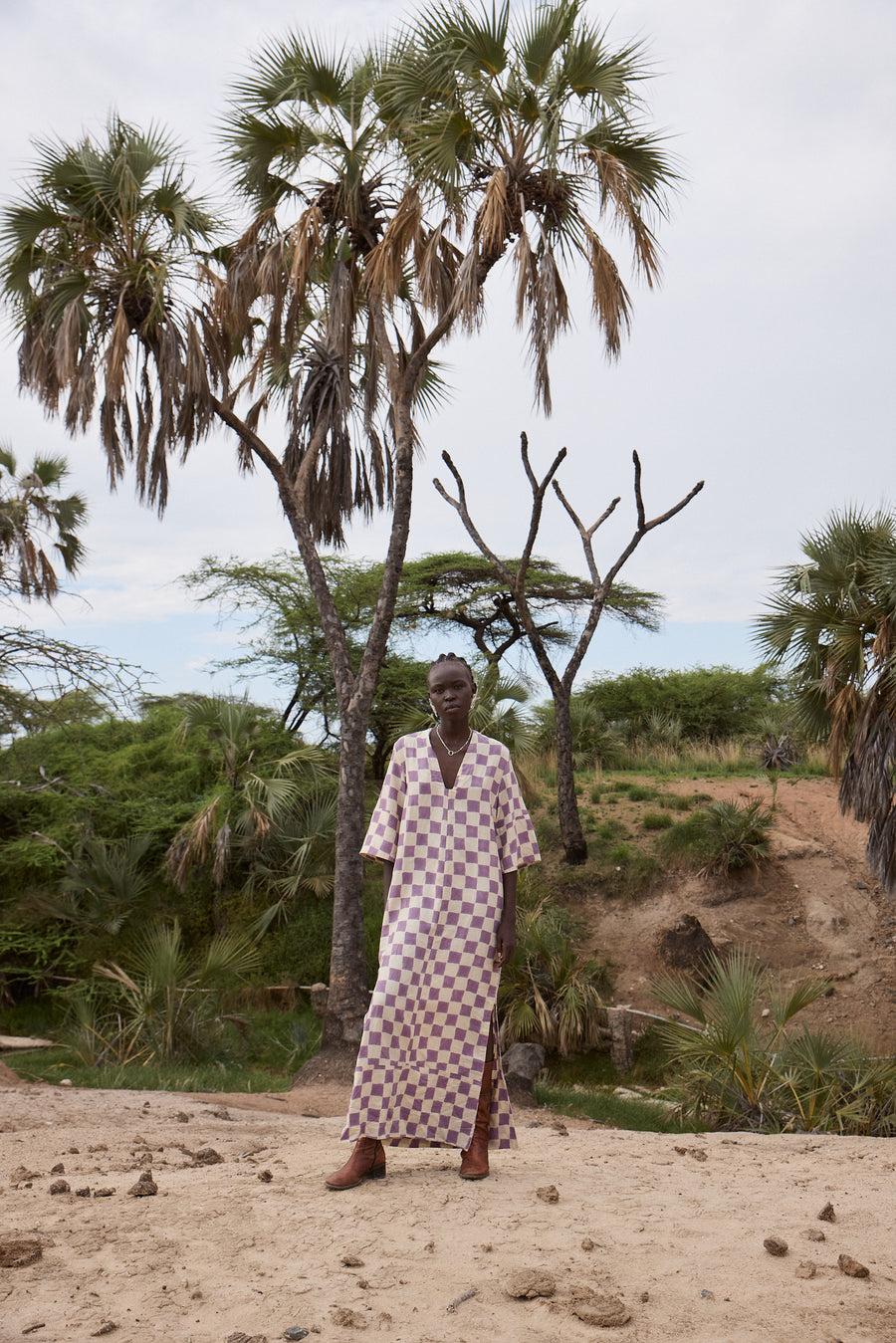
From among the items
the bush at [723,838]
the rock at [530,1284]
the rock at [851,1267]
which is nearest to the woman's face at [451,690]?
the rock at [530,1284]

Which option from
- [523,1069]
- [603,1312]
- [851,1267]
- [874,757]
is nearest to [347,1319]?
[603,1312]

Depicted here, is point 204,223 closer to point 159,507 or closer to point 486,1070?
point 159,507

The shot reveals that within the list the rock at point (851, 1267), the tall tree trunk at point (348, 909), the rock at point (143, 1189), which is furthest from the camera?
the tall tree trunk at point (348, 909)

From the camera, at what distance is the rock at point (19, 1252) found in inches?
125

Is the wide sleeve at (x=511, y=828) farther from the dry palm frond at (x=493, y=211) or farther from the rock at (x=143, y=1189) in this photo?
the dry palm frond at (x=493, y=211)

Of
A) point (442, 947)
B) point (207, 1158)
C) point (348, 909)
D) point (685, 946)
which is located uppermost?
point (442, 947)

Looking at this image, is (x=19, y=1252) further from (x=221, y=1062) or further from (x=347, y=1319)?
(x=221, y=1062)

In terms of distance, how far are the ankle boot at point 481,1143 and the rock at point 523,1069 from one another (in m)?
6.02

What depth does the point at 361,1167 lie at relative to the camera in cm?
401

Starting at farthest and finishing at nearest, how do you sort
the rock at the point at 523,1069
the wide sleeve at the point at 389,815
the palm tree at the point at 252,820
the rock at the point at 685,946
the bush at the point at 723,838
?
the bush at the point at 723,838
the rock at the point at 685,946
the palm tree at the point at 252,820
the rock at the point at 523,1069
the wide sleeve at the point at 389,815

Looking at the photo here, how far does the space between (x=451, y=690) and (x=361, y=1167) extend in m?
1.94

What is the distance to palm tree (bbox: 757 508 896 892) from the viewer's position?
35.4 ft

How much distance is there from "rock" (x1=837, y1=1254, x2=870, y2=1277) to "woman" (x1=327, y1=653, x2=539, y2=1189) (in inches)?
54.7

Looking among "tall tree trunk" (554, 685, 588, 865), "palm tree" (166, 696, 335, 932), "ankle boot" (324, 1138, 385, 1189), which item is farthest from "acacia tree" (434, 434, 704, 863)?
"ankle boot" (324, 1138, 385, 1189)
